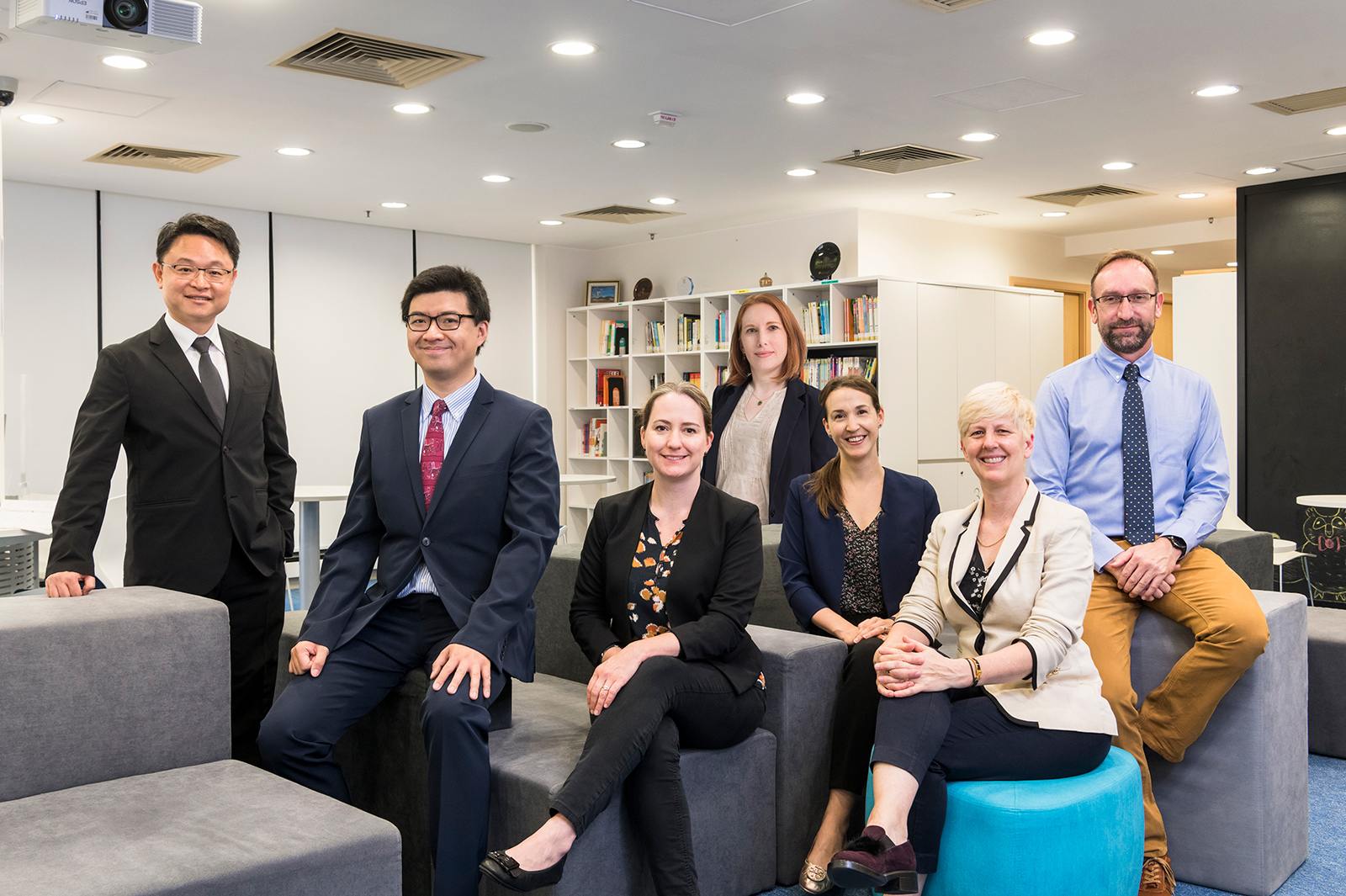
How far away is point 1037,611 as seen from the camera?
2.43 m

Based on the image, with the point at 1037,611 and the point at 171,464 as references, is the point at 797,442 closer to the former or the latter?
the point at 1037,611

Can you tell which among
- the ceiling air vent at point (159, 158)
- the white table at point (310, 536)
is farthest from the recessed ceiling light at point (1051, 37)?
the ceiling air vent at point (159, 158)

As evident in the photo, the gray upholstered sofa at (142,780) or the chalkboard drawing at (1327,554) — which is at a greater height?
the gray upholstered sofa at (142,780)

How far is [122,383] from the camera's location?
8.95 ft

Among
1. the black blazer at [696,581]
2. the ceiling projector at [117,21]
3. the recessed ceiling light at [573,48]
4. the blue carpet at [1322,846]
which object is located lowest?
the blue carpet at [1322,846]

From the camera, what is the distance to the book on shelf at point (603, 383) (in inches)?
391

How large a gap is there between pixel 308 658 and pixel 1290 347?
23.8ft

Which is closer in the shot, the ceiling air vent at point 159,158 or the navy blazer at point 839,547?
the navy blazer at point 839,547

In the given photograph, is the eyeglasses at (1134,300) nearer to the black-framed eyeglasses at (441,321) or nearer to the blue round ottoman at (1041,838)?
the blue round ottoman at (1041,838)

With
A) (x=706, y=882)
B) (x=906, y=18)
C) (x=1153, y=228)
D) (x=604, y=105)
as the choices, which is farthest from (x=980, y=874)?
(x=1153, y=228)

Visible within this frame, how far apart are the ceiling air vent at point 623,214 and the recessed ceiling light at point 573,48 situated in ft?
11.8

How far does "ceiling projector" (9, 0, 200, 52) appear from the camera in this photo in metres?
3.15

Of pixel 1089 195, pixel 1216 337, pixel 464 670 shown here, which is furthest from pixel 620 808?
pixel 1216 337

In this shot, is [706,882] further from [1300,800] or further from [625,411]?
[625,411]
